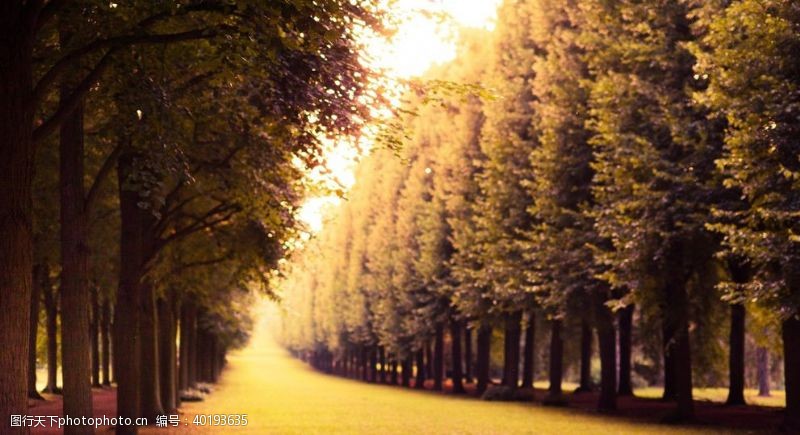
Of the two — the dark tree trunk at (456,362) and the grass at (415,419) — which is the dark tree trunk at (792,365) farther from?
the dark tree trunk at (456,362)

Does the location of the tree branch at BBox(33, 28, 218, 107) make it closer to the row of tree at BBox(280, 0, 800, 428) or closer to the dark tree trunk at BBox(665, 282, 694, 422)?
the row of tree at BBox(280, 0, 800, 428)

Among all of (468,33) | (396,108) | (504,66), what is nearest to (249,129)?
(396,108)

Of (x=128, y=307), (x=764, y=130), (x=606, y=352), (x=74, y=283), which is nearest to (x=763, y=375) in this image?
(x=606, y=352)

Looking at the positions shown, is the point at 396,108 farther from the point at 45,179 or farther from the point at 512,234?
the point at 512,234

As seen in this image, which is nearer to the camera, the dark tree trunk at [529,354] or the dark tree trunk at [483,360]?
the dark tree trunk at [529,354]

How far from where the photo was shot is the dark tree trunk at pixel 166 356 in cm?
2544

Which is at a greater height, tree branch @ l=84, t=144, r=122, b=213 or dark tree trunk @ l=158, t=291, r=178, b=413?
tree branch @ l=84, t=144, r=122, b=213

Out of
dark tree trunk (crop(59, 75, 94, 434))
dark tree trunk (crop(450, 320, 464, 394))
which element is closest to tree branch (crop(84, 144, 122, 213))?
dark tree trunk (crop(59, 75, 94, 434))

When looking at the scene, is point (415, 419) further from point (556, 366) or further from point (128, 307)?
point (556, 366)

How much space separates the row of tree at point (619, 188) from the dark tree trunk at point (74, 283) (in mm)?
5997

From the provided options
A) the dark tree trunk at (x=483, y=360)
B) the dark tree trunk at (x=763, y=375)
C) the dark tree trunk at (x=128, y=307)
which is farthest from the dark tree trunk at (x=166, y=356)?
the dark tree trunk at (x=763, y=375)

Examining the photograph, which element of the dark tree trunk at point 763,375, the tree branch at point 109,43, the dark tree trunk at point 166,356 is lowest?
the dark tree trunk at point 763,375

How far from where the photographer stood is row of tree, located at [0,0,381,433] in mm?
9305

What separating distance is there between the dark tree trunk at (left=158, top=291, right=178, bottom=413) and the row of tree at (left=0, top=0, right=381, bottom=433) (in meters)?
2.94
